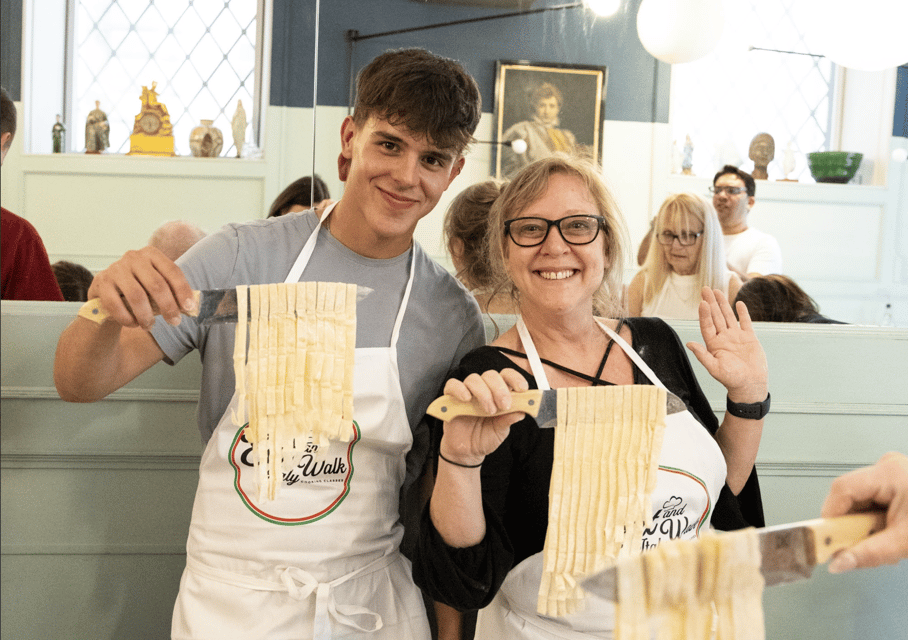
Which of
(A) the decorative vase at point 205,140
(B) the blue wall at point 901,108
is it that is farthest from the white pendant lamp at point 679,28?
(A) the decorative vase at point 205,140

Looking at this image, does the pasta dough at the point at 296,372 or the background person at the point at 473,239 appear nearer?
the pasta dough at the point at 296,372

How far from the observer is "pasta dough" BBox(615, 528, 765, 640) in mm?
844

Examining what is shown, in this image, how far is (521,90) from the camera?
221cm

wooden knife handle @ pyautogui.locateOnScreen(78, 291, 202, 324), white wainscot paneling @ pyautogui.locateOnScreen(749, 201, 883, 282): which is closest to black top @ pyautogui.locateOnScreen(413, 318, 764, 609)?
wooden knife handle @ pyautogui.locateOnScreen(78, 291, 202, 324)

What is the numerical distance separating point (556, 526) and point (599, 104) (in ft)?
4.83

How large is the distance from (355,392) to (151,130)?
114cm

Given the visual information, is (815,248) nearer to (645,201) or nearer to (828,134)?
(828,134)

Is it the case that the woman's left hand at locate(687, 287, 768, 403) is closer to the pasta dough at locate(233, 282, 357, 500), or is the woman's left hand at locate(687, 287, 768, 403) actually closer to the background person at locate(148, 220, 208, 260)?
the pasta dough at locate(233, 282, 357, 500)

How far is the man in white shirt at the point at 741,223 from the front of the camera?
228 cm

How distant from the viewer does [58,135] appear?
6.62ft

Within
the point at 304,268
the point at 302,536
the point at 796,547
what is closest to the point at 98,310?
the point at 304,268

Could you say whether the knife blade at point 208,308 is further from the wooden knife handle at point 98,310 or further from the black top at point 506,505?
the black top at point 506,505

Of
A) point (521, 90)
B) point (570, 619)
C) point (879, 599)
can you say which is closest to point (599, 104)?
point (521, 90)

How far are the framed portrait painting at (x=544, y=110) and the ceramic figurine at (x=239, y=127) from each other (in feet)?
2.49
